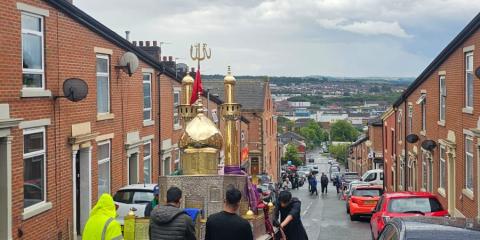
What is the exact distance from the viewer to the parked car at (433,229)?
5715 mm

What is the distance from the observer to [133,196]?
15930 mm

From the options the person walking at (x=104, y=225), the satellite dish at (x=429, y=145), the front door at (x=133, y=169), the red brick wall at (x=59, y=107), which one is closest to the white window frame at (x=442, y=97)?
the satellite dish at (x=429, y=145)

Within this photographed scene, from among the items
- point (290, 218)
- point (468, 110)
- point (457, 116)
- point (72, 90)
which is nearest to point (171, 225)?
point (290, 218)

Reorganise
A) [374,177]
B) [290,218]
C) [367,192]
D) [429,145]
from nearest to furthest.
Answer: [290,218]
[429,145]
[367,192]
[374,177]

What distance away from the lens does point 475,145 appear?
17750 mm

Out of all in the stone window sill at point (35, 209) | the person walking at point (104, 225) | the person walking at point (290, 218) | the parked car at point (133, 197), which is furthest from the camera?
the parked car at point (133, 197)

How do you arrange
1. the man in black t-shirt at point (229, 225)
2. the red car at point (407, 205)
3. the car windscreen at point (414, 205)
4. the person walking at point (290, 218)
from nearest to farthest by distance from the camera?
the man in black t-shirt at point (229, 225)
the person walking at point (290, 218)
the red car at point (407, 205)
the car windscreen at point (414, 205)

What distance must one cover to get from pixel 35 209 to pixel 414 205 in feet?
25.6

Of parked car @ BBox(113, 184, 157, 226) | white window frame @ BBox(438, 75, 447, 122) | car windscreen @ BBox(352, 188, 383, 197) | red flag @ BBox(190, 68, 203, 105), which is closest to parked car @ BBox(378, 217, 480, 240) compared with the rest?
red flag @ BBox(190, 68, 203, 105)

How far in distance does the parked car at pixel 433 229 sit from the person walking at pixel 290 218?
2.78 metres

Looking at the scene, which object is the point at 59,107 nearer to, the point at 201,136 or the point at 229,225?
the point at 201,136

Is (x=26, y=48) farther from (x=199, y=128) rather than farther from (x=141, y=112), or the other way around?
(x=141, y=112)

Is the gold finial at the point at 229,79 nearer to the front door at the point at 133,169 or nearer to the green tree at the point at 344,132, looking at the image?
the front door at the point at 133,169

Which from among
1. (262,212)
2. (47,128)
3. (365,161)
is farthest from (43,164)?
(365,161)
